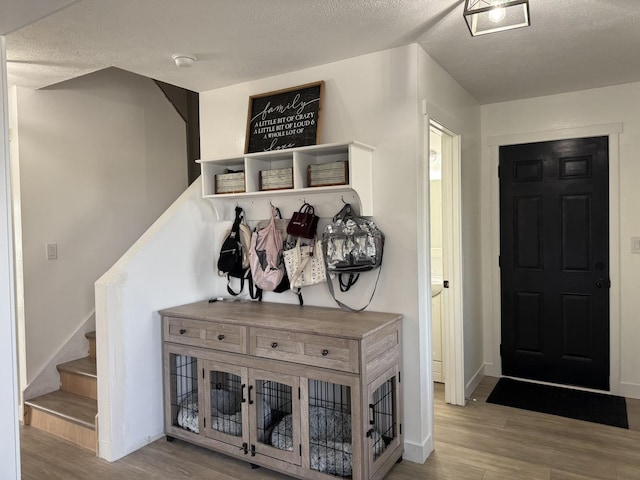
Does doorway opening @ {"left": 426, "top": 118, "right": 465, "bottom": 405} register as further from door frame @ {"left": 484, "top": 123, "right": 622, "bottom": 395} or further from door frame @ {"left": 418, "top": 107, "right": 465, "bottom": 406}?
door frame @ {"left": 484, "top": 123, "right": 622, "bottom": 395}

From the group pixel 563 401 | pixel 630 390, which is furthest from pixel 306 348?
pixel 630 390

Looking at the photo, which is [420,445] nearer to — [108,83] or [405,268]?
[405,268]

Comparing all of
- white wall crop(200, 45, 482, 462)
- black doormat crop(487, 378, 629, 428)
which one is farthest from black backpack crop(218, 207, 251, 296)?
black doormat crop(487, 378, 629, 428)

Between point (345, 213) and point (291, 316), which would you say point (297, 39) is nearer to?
point (345, 213)

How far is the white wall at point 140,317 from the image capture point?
9.04 ft

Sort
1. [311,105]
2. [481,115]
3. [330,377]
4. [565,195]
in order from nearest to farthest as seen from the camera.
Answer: [330,377] → [311,105] → [565,195] → [481,115]

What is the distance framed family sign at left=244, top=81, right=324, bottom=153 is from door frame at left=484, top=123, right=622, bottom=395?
1.87 m

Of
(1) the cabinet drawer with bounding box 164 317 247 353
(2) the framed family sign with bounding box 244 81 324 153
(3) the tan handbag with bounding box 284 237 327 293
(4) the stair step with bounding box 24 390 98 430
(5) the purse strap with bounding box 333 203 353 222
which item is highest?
(2) the framed family sign with bounding box 244 81 324 153

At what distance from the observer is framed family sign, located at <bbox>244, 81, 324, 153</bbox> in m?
2.93

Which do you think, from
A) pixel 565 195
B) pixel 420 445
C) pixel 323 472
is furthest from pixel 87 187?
pixel 565 195

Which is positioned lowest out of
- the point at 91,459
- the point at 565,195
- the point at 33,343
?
the point at 91,459

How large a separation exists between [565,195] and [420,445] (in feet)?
7.66

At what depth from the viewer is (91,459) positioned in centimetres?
278

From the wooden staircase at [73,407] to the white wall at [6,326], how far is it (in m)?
0.54
